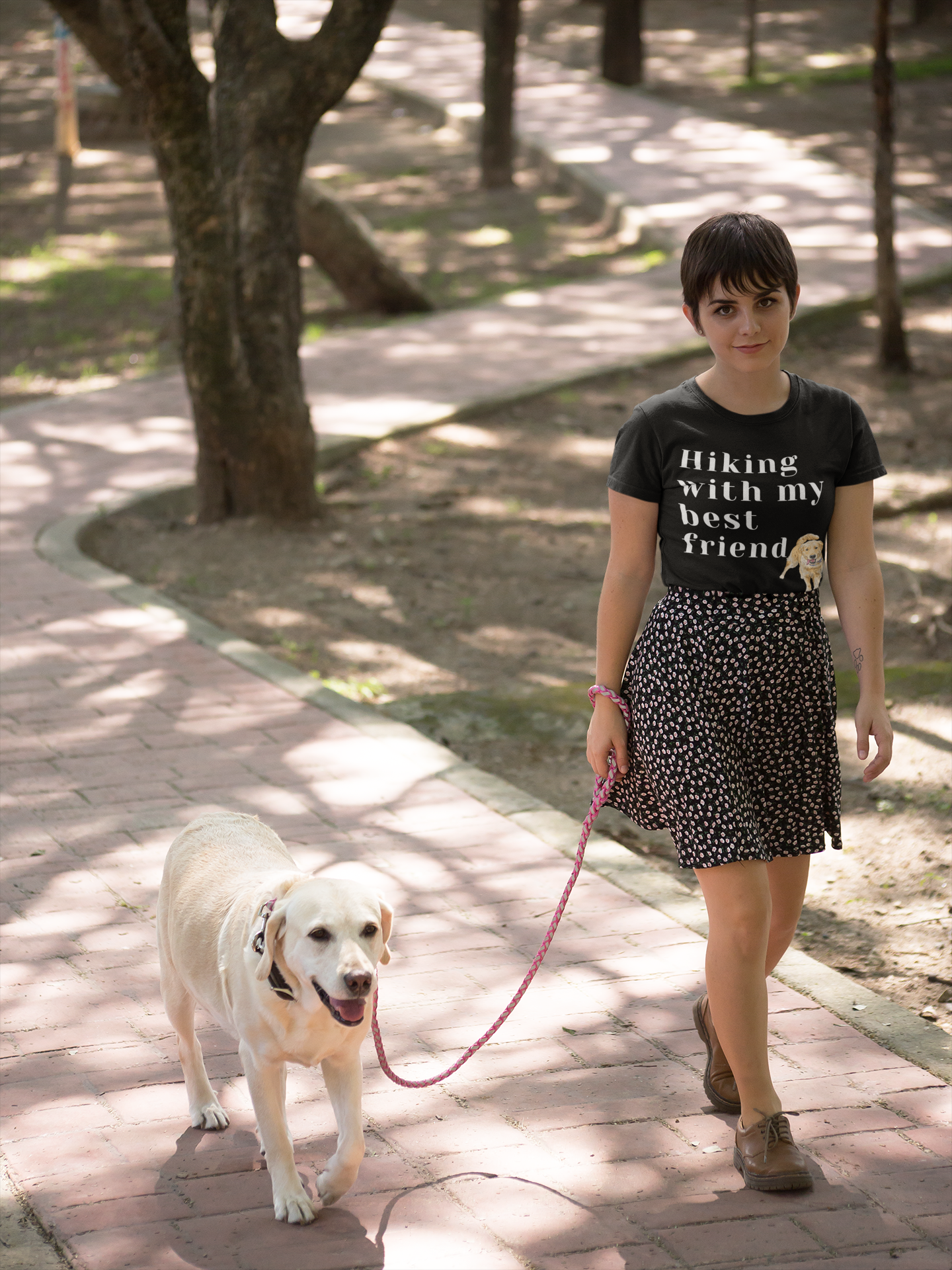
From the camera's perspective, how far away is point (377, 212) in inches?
728

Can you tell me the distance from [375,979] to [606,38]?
2470 centimetres

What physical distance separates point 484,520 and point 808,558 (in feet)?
20.8

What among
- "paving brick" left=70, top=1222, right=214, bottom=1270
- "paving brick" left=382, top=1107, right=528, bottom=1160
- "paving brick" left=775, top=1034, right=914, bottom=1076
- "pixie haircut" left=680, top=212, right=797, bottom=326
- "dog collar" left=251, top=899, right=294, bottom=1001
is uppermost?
"pixie haircut" left=680, top=212, right=797, bottom=326

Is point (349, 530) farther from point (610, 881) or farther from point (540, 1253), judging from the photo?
point (540, 1253)

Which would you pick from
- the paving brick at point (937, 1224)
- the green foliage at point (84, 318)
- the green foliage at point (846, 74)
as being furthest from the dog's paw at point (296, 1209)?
the green foliage at point (846, 74)

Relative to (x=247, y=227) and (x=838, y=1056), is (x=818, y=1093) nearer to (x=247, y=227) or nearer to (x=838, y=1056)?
(x=838, y=1056)

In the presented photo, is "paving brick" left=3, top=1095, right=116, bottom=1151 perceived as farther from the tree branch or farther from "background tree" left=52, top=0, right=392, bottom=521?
the tree branch

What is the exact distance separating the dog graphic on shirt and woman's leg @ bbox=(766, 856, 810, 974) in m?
0.65

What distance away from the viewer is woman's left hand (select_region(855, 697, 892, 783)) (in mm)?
3201

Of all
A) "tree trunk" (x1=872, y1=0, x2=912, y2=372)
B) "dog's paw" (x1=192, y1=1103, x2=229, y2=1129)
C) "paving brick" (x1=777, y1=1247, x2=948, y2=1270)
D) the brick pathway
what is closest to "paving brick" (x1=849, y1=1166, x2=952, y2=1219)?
the brick pathway

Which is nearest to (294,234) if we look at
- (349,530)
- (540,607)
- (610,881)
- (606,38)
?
(349,530)

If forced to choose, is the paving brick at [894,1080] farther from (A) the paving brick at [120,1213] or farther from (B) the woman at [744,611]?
(A) the paving brick at [120,1213]

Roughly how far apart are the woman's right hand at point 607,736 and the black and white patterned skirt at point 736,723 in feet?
0.14

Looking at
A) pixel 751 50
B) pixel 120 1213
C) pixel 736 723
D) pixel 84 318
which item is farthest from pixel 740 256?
pixel 751 50
